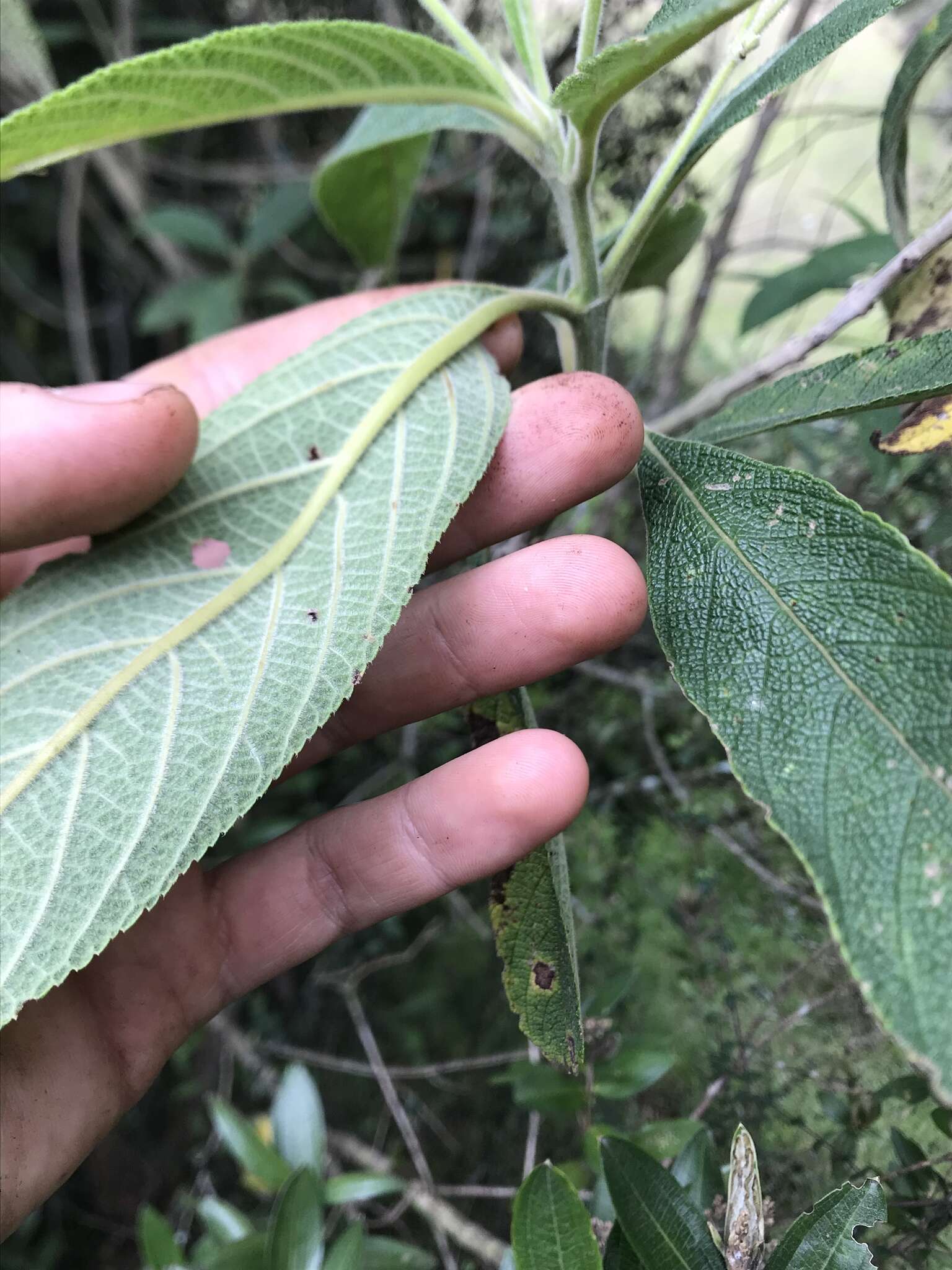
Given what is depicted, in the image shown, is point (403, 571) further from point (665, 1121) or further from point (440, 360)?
point (665, 1121)

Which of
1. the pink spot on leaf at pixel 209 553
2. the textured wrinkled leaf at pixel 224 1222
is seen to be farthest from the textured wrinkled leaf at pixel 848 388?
the textured wrinkled leaf at pixel 224 1222

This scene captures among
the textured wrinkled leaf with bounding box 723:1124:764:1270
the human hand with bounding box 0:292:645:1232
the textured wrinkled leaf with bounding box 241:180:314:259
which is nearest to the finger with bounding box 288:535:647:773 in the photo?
the human hand with bounding box 0:292:645:1232

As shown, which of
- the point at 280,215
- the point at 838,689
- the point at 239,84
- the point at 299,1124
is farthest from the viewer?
the point at 280,215

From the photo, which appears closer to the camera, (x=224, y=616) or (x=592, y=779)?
(x=224, y=616)

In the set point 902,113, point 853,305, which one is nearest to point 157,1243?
point 853,305

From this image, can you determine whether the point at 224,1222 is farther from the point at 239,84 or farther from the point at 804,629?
the point at 239,84

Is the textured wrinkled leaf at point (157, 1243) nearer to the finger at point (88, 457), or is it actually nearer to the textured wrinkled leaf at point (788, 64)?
the finger at point (88, 457)
